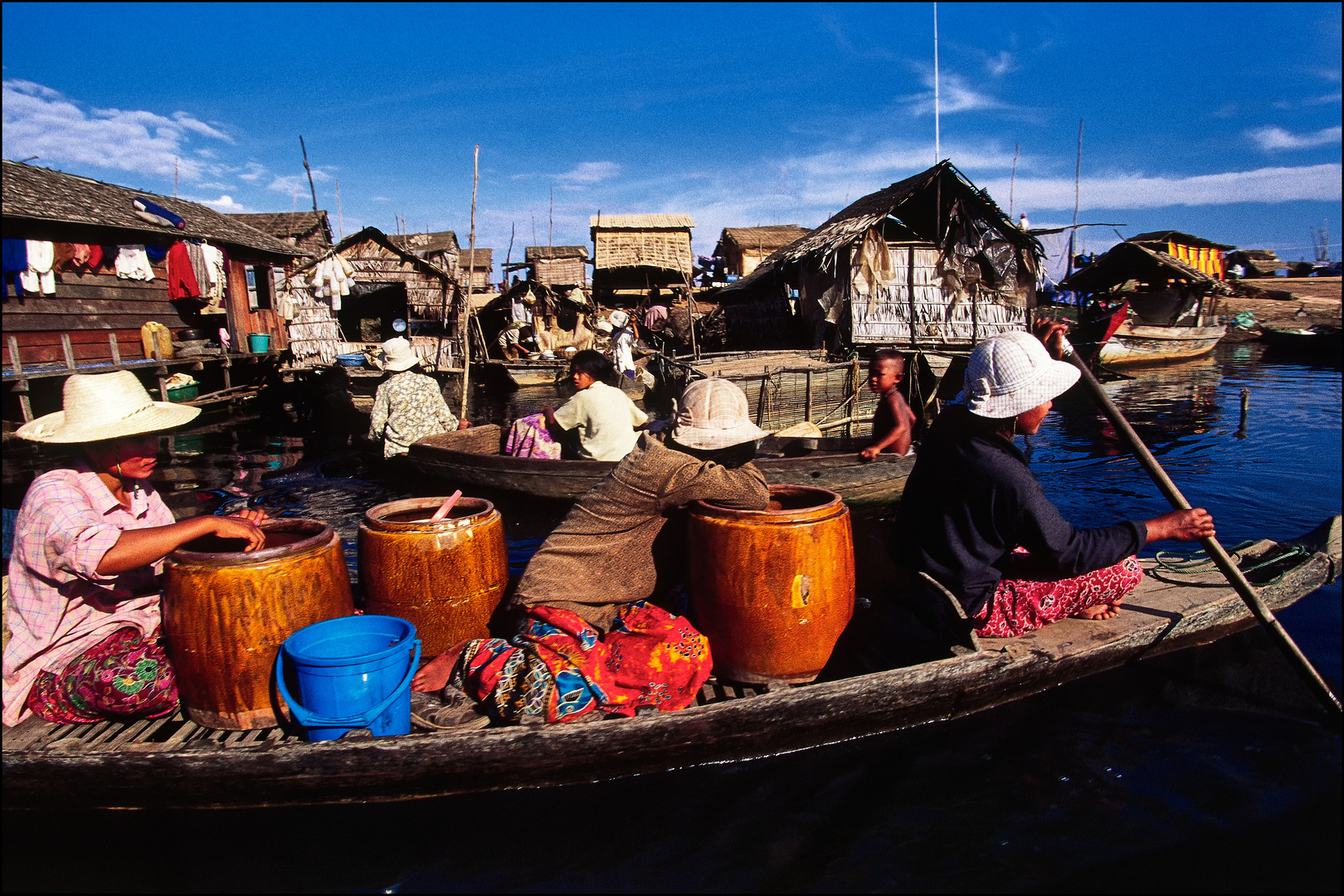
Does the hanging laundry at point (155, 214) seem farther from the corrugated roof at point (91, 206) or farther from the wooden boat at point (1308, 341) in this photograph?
the wooden boat at point (1308, 341)

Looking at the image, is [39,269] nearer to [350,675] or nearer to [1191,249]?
[350,675]

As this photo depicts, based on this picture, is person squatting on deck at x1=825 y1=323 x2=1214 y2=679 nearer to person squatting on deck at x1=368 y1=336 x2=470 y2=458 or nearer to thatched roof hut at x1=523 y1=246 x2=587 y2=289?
person squatting on deck at x1=368 y1=336 x2=470 y2=458

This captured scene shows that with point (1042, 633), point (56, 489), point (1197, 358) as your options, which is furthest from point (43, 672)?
point (1197, 358)

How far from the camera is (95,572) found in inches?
110

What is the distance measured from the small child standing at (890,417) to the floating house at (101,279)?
13.5m

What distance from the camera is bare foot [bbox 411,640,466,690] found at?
11.5 feet

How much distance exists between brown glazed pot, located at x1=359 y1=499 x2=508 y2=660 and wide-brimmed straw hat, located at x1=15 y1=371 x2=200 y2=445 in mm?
994

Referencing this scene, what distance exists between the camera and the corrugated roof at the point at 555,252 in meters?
33.2

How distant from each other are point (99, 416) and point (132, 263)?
14421 millimetres

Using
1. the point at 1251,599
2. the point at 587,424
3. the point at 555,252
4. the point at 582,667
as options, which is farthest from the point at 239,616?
the point at 555,252

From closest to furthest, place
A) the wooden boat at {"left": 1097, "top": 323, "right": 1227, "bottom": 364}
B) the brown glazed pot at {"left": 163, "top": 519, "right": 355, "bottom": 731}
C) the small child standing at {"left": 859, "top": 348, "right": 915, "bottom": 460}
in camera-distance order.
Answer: the brown glazed pot at {"left": 163, "top": 519, "right": 355, "bottom": 731} < the small child standing at {"left": 859, "top": 348, "right": 915, "bottom": 460} < the wooden boat at {"left": 1097, "top": 323, "right": 1227, "bottom": 364}

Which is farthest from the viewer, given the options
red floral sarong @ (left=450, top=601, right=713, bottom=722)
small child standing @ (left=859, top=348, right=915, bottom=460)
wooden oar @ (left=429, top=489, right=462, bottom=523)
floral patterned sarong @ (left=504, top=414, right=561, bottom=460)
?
floral patterned sarong @ (left=504, top=414, right=561, bottom=460)

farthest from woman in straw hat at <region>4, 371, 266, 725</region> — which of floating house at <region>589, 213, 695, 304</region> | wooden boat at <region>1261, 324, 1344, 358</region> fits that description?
wooden boat at <region>1261, 324, 1344, 358</region>

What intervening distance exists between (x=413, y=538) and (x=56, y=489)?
1.35 meters
